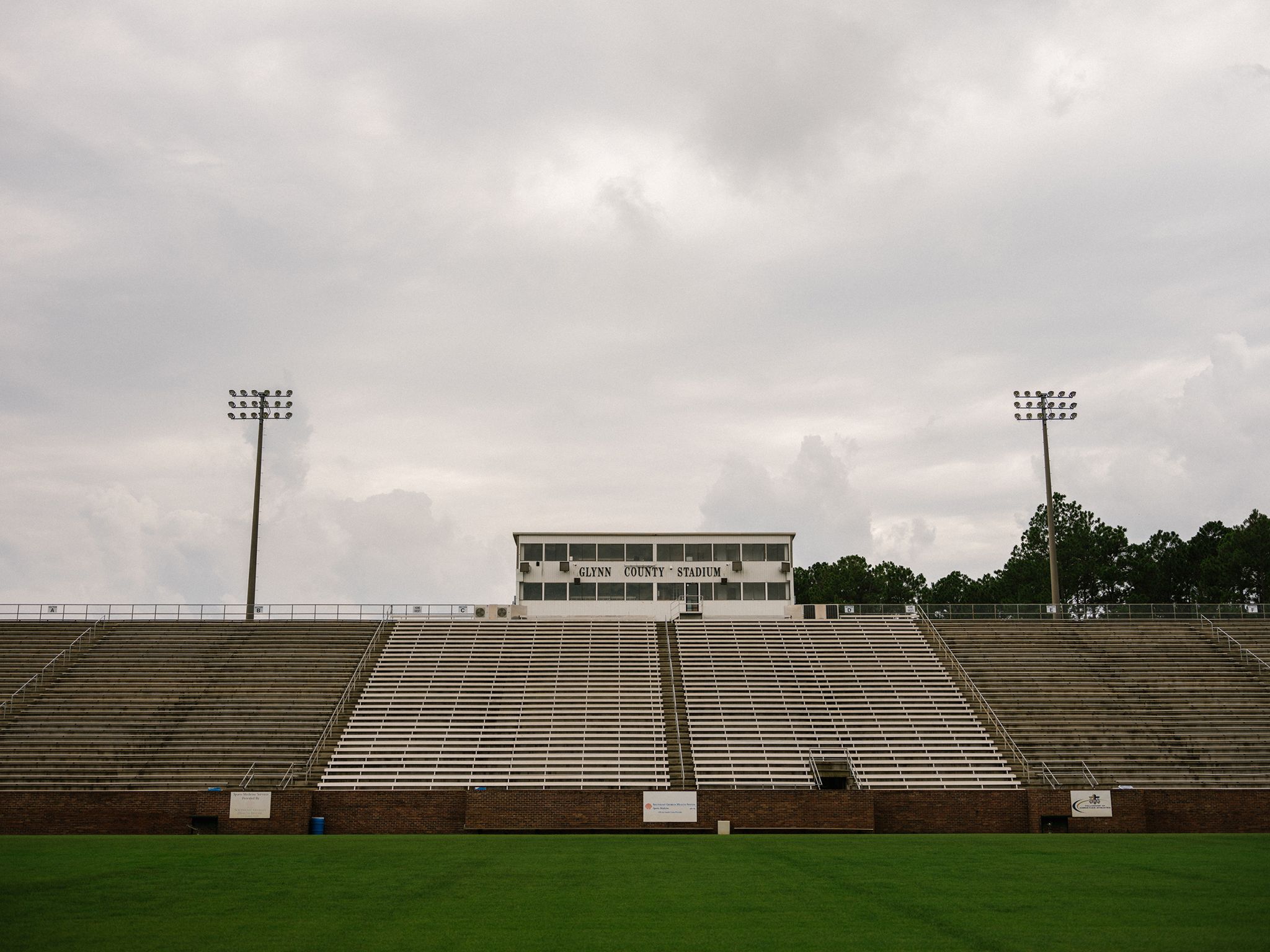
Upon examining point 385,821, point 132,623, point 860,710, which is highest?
point 132,623

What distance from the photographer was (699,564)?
51219 mm

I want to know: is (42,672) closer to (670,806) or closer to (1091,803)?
(670,806)

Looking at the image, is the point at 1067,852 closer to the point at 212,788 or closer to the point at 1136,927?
the point at 1136,927

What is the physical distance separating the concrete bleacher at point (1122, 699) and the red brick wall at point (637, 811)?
8167mm

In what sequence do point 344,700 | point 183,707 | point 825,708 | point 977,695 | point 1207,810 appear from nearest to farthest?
1. point 1207,810
2. point 183,707
3. point 344,700
4. point 825,708
5. point 977,695

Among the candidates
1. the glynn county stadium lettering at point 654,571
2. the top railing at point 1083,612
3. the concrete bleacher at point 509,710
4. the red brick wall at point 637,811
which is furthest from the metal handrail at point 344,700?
the top railing at point 1083,612

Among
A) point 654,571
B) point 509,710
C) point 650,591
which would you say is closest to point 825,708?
point 509,710

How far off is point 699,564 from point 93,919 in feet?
125

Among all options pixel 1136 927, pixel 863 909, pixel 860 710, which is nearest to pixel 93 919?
pixel 863 909

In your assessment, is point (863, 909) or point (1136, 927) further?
point (863, 909)

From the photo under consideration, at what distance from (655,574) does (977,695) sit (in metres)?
16.0

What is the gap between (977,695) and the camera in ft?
136

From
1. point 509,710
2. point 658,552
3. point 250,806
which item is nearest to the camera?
point 250,806

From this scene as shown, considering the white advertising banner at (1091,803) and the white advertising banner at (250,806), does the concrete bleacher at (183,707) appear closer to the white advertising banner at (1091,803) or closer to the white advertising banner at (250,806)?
the white advertising banner at (250,806)
